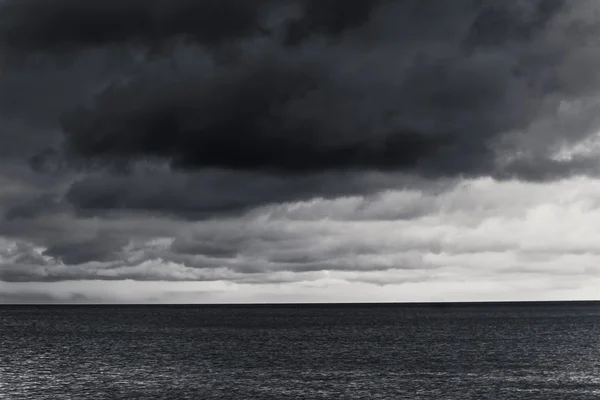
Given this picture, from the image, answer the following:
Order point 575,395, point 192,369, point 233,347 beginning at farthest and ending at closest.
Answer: point 233,347
point 192,369
point 575,395

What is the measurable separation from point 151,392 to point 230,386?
451 inches

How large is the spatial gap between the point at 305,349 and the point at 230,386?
62254 millimetres

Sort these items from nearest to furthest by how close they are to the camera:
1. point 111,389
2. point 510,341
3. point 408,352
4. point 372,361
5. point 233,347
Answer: point 111,389, point 372,361, point 408,352, point 233,347, point 510,341

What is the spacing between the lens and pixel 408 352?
153750 millimetres

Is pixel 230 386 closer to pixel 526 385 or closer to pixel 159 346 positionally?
pixel 526 385

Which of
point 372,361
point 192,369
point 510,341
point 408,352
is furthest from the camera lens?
point 510,341

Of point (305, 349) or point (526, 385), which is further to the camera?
point (305, 349)

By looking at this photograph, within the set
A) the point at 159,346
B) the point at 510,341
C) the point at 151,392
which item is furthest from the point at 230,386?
the point at 510,341

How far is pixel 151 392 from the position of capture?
316 feet

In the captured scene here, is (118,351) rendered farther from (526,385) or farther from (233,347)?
(526,385)

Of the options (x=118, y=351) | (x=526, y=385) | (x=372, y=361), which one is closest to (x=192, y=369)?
(x=372, y=361)

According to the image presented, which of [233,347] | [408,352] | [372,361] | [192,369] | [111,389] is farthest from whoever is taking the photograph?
[233,347]

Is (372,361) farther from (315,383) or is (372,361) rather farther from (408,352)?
(315,383)

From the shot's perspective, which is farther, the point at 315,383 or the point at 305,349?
the point at 305,349
